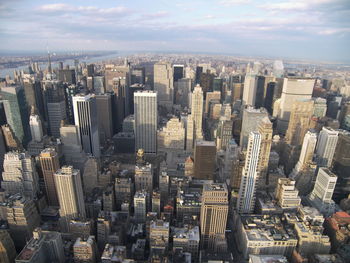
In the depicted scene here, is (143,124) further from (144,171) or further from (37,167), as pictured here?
(37,167)

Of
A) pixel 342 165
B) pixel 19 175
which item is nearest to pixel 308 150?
pixel 342 165

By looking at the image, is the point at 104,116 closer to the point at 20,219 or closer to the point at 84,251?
the point at 20,219

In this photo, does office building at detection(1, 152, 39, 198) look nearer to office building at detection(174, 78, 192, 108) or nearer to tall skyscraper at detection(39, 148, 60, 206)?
tall skyscraper at detection(39, 148, 60, 206)

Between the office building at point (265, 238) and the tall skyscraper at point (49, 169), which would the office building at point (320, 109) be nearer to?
the office building at point (265, 238)

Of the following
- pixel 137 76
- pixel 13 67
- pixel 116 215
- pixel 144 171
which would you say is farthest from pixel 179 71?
pixel 116 215

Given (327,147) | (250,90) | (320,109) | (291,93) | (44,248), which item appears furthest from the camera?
(250,90)
